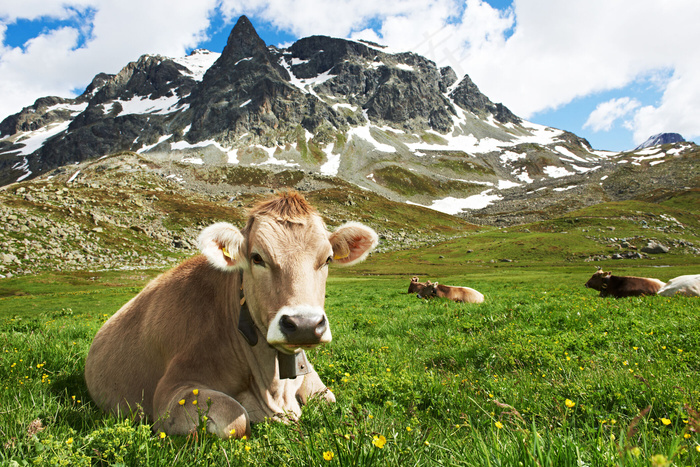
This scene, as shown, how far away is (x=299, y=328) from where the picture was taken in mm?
3375

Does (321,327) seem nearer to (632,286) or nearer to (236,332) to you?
(236,332)

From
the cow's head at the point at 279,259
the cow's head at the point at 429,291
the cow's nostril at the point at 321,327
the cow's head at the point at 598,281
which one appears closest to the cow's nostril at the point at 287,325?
the cow's head at the point at 279,259

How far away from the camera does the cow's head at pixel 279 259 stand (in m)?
3.53

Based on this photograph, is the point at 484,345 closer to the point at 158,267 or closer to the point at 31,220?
the point at 158,267

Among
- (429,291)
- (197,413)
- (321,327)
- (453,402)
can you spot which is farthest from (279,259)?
(429,291)

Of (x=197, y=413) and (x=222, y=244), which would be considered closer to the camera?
(x=197, y=413)

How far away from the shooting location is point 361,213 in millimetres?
112375

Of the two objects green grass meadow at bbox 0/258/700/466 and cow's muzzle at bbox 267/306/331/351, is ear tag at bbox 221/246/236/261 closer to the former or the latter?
cow's muzzle at bbox 267/306/331/351

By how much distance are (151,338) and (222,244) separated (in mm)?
1789

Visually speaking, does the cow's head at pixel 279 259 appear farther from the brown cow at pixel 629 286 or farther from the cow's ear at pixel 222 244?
the brown cow at pixel 629 286

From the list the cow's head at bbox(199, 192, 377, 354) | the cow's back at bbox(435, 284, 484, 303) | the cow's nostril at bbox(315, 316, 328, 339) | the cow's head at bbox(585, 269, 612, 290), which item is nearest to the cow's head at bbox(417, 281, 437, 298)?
the cow's back at bbox(435, 284, 484, 303)

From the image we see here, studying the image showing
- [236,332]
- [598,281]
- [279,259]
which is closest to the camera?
[279,259]

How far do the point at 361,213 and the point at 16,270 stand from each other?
277 feet

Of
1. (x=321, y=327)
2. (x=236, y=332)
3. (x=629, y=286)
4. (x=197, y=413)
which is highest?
(x=321, y=327)
